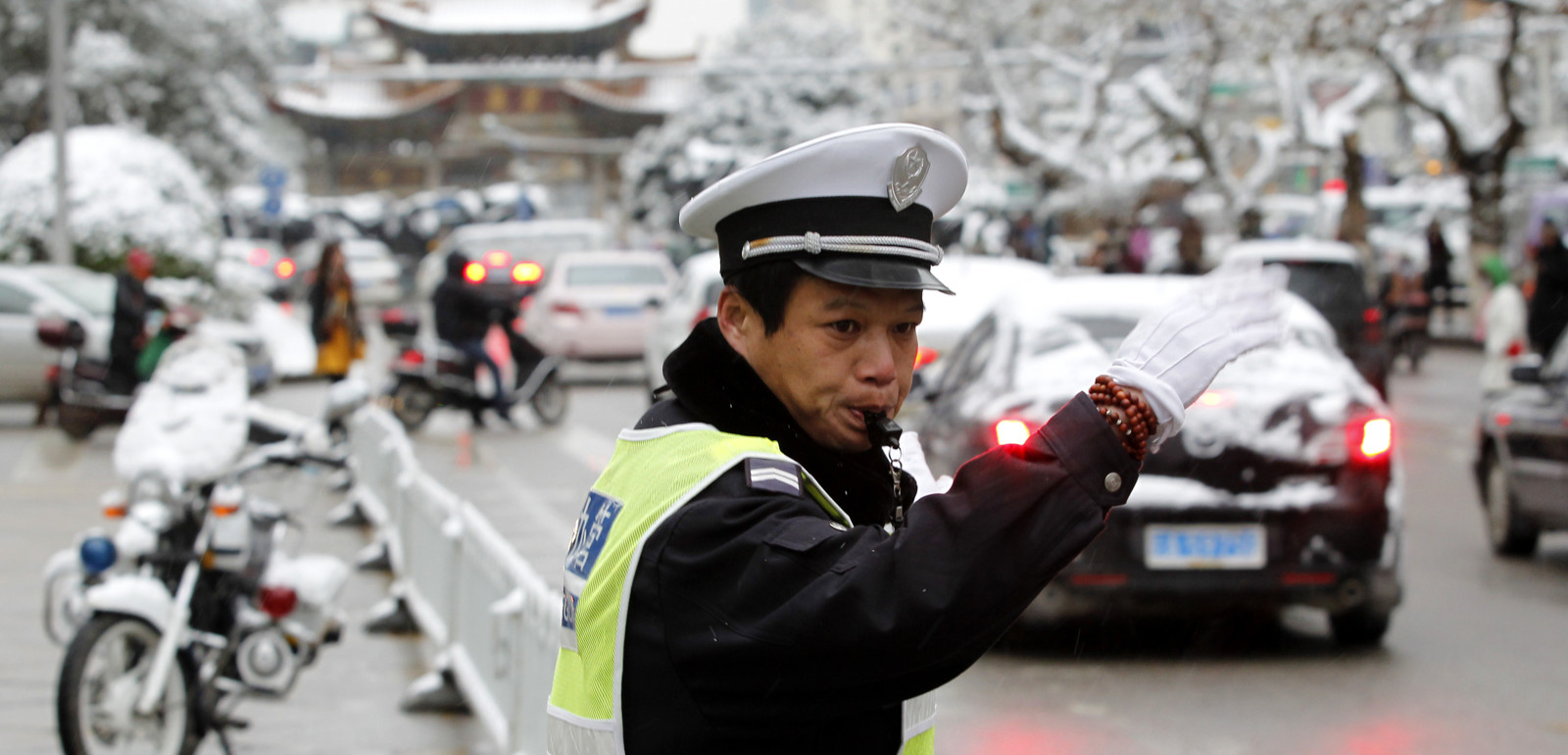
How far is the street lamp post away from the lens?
67.1 feet

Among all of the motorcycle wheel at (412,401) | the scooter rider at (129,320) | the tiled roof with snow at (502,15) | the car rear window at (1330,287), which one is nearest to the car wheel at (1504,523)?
the car rear window at (1330,287)

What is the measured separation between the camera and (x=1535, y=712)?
606 centimetres

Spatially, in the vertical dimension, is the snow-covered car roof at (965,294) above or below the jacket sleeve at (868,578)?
below

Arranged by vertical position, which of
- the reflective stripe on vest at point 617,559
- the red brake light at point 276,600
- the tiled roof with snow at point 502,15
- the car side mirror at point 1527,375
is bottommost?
the car side mirror at point 1527,375

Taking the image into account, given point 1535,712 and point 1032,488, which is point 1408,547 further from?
point 1032,488

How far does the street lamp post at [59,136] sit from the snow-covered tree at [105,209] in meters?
0.80

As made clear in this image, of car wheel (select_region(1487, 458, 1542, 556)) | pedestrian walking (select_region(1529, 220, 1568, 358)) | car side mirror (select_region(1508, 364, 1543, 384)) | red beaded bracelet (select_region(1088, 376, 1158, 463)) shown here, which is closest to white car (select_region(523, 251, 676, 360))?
pedestrian walking (select_region(1529, 220, 1568, 358))

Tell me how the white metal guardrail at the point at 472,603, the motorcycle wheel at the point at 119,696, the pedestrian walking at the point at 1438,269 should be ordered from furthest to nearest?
the pedestrian walking at the point at 1438,269
the motorcycle wheel at the point at 119,696
the white metal guardrail at the point at 472,603

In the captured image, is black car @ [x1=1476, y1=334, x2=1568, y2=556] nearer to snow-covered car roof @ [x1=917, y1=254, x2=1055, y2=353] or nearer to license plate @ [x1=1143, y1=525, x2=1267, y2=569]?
license plate @ [x1=1143, y1=525, x2=1267, y2=569]

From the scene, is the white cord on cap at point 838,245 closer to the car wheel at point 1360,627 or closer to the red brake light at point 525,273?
the car wheel at point 1360,627

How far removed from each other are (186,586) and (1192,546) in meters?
3.40

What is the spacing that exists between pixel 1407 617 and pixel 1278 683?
156cm

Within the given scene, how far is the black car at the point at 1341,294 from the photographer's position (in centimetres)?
1333

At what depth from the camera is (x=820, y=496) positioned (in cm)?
178
